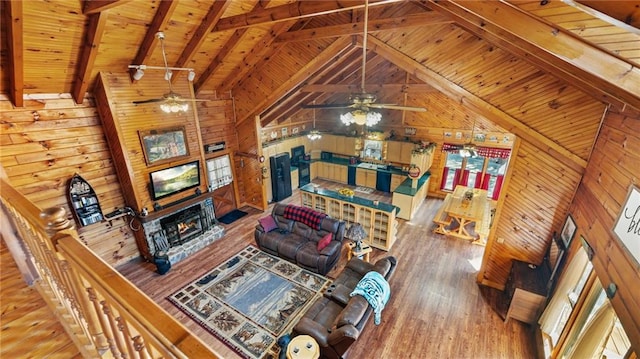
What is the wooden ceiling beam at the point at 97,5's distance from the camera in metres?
2.97

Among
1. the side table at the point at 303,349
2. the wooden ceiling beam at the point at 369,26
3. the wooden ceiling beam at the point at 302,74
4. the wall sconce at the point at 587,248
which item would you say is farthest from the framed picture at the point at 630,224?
the wooden ceiling beam at the point at 302,74

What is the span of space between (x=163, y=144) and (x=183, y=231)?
7.12ft

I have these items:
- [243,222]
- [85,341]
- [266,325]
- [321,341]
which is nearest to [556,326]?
[321,341]

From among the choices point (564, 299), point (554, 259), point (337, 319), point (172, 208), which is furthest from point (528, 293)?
point (172, 208)

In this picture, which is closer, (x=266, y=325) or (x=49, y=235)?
(x=49, y=235)

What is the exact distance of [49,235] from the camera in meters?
1.34

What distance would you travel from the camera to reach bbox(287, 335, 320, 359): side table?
2.95 metres

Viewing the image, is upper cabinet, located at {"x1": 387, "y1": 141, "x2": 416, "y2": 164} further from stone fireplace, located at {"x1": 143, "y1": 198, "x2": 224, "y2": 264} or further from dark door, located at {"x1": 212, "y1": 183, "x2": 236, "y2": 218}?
stone fireplace, located at {"x1": 143, "y1": 198, "x2": 224, "y2": 264}

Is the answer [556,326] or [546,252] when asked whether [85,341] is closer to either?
[556,326]

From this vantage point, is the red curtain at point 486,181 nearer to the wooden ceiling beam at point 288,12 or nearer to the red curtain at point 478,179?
the red curtain at point 478,179

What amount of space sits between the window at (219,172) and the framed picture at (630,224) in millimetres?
7438

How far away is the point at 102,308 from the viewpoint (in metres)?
1.26

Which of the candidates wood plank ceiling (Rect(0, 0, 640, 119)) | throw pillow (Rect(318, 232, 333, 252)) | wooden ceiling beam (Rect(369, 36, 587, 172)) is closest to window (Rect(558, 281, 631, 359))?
wooden ceiling beam (Rect(369, 36, 587, 172))

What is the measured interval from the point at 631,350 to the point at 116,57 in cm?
758
